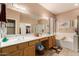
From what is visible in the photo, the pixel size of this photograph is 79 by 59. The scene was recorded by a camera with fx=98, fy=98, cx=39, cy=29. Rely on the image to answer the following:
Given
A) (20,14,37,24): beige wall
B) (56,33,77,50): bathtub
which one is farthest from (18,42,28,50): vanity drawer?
(56,33,77,50): bathtub

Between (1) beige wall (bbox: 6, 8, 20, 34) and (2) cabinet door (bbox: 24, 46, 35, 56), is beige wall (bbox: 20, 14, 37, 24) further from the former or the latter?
(2) cabinet door (bbox: 24, 46, 35, 56)

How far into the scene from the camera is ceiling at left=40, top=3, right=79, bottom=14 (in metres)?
2.27

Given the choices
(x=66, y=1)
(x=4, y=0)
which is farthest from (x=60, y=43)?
(x=4, y=0)

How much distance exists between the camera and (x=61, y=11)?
248 centimetres

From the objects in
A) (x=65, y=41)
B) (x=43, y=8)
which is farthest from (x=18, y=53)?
(x=65, y=41)

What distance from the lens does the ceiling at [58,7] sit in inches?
89.3

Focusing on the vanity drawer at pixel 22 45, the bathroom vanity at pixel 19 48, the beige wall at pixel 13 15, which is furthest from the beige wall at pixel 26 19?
the vanity drawer at pixel 22 45

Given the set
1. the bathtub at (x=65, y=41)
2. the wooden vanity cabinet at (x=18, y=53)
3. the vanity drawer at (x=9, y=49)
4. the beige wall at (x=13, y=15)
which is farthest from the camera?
the bathtub at (x=65, y=41)

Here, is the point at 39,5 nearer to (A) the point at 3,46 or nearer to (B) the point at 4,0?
(B) the point at 4,0

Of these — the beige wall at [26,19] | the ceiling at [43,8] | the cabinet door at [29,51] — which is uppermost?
the ceiling at [43,8]

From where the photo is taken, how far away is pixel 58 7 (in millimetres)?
2395

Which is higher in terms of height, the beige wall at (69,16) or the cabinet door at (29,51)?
the beige wall at (69,16)

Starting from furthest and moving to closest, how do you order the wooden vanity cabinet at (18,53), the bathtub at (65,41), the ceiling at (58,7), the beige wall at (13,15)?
the bathtub at (65,41), the ceiling at (58,7), the beige wall at (13,15), the wooden vanity cabinet at (18,53)

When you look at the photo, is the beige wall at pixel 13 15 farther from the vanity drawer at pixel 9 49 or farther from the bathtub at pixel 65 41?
the bathtub at pixel 65 41
